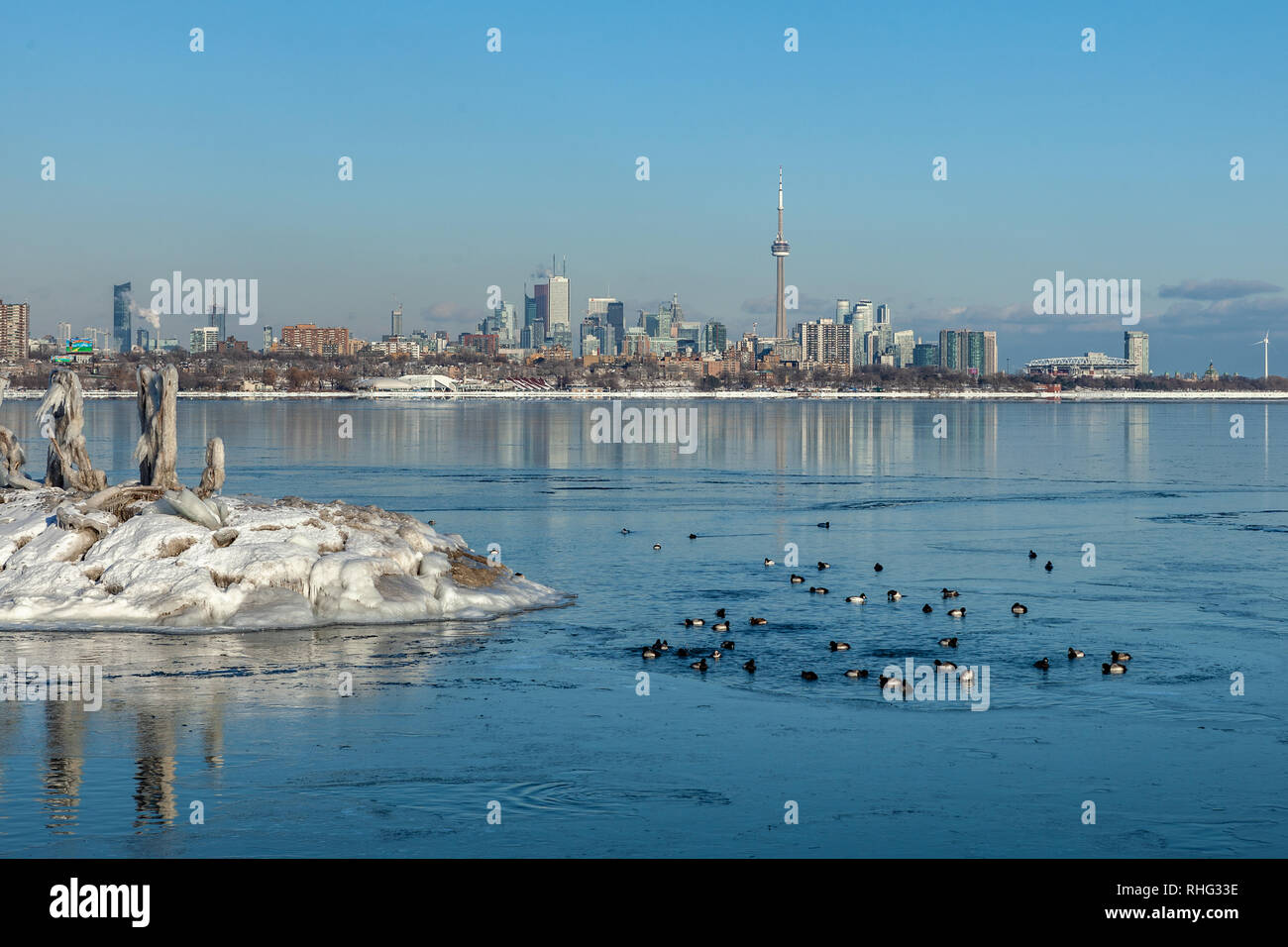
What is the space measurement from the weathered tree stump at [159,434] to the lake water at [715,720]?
6.39 m

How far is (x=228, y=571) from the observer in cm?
2423

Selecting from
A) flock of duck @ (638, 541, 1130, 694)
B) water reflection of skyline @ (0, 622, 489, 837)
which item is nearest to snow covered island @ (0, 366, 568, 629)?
water reflection of skyline @ (0, 622, 489, 837)

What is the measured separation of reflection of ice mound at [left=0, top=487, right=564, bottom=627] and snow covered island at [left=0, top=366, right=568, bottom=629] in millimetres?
26

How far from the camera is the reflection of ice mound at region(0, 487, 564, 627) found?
76.8 ft

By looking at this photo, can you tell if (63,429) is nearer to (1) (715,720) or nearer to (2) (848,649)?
(2) (848,649)

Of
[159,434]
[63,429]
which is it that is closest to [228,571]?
[159,434]

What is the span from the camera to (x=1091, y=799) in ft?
45.5

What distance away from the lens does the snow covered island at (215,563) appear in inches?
924

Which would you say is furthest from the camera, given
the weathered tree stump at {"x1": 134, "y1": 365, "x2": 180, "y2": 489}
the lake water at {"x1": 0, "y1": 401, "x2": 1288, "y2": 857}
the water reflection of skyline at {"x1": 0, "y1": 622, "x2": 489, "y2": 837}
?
the weathered tree stump at {"x1": 134, "y1": 365, "x2": 180, "y2": 489}

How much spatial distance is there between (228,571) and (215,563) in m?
0.31

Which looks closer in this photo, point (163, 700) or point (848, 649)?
point (163, 700)

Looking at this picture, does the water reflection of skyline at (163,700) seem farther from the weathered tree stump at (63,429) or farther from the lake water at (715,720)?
the weathered tree stump at (63,429)

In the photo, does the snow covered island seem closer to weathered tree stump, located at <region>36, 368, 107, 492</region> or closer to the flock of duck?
weathered tree stump, located at <region>36, 368, 107, 492</region>
